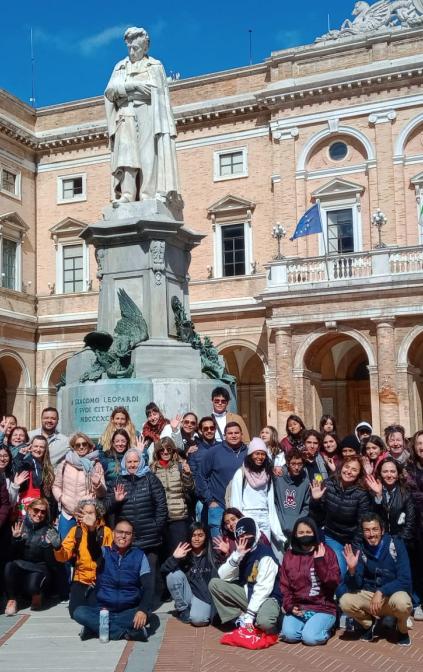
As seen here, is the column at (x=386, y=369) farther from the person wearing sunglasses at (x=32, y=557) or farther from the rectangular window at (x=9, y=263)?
the person wearing sunglasses at (x=32, y=557)

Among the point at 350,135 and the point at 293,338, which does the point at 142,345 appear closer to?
the point at 293,338

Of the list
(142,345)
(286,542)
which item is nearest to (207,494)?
(286,542)

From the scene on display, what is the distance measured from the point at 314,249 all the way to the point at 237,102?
657cm

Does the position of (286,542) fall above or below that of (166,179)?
below

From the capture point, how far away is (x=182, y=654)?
19.9ft

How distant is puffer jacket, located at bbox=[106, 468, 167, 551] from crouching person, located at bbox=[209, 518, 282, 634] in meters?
0.77

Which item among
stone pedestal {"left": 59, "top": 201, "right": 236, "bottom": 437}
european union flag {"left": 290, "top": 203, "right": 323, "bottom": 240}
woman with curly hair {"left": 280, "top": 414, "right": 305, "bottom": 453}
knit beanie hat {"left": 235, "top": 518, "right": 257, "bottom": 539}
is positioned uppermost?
european union flag {"left": 290, "top": 203, "right": 323, "bottom": 240}

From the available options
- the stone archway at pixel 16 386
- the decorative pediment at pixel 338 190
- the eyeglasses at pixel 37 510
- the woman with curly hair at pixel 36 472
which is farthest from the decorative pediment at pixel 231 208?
the eyeglasses at pixel 37 510

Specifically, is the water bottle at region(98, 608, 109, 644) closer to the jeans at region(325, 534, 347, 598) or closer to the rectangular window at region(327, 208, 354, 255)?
the jeans at region(325, 534, 347, 598)

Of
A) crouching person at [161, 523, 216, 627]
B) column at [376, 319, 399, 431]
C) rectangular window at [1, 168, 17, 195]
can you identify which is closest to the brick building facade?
column at [376, 319, 399, 431]

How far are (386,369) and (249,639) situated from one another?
65.3 ft

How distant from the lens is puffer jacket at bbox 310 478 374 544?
7.27 m

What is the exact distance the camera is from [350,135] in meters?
29.0

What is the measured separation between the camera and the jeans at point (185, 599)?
6.92 m
